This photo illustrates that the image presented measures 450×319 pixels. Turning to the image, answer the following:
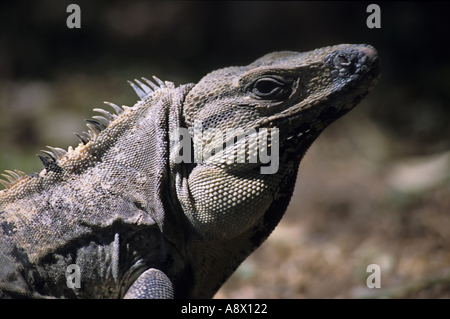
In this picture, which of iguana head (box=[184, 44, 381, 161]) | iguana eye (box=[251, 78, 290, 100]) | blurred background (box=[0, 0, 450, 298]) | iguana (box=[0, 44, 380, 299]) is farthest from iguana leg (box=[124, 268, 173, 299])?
blurred background (box=[0, 0, 450, 298])

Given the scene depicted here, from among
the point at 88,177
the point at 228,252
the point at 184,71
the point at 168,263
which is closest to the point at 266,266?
the point at 228,252

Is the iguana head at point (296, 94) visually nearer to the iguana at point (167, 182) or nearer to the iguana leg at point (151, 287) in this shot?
the iguana at point (167, 182)

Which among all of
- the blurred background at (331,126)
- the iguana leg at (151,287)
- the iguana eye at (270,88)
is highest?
the blurred background at (331,126)

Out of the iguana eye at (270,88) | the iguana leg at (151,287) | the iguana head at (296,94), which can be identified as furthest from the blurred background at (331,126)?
the iguana eye at (270,88)

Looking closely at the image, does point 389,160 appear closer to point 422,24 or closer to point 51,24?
point 422,24

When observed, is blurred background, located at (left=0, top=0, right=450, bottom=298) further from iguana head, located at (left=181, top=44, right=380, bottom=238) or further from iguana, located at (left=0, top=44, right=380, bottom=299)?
iguana head, located at (left=181, top=44, right=380, bottom=238)

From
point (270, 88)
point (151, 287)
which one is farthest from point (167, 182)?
point (270, 88)
